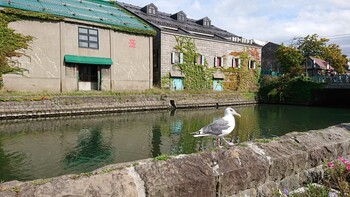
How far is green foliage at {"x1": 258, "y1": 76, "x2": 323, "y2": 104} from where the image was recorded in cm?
3397

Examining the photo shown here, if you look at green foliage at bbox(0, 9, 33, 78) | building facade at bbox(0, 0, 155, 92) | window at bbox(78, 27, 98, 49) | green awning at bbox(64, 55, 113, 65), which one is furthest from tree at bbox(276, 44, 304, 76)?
green foliage at bbox(0, 9, 33, 78)

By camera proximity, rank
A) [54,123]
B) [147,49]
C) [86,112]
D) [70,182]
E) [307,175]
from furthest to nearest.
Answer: [147,49] → [86,112] → [54,123] → [307,175] → [70,182]

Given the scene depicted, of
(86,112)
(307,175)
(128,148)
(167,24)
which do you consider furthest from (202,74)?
(307,175)

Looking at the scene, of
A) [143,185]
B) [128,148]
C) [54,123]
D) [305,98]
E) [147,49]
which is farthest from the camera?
[305,98]

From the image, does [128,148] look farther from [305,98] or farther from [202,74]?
[305,98]

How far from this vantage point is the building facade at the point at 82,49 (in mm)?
22344

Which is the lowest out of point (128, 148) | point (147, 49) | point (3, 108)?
point (128, 148)

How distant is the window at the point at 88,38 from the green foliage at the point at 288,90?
Result: 2425 centimetres

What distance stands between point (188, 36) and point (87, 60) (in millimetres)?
14031

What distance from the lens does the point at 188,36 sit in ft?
109

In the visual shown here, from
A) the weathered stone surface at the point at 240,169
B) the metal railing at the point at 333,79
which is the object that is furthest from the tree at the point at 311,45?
the weathered stone surface at the point at 240,169

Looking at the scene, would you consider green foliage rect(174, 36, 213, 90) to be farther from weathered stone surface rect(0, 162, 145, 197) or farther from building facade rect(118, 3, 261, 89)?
weathered stone surface rect(0, 162, 145, 197)

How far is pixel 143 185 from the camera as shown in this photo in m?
2.53

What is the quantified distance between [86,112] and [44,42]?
8186 mm
